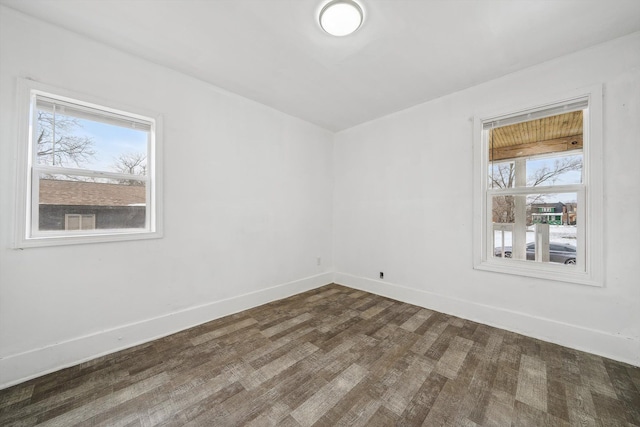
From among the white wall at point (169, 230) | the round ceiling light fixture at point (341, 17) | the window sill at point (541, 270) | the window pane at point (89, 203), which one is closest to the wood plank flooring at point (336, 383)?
the white wall at point (169, 230)

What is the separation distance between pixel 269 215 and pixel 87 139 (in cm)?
199

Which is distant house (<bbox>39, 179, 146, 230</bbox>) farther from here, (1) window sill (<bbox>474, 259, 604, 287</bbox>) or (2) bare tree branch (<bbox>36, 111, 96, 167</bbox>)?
(1) window sill (<bbox>474, 259, 604, 287</bbox>)

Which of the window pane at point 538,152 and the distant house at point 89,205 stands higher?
the window pane at point 538,152

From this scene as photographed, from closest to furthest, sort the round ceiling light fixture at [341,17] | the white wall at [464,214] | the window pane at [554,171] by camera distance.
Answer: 1. the round ceiling light fixture at [341,17]
2. the white wall at [464,214]
3. the window pane at [554,171]

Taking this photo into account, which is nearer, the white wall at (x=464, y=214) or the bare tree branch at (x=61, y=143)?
the bare tree branch at (x=61, y=143)

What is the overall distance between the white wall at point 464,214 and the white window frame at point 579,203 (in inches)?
2.3

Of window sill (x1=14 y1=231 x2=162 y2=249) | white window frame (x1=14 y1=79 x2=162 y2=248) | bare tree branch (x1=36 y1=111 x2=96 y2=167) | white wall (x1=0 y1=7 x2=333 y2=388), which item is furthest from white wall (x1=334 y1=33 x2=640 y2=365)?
bare tree branch (x1=36 y1=111 x2=96 y2=167)

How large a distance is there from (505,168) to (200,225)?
352cm

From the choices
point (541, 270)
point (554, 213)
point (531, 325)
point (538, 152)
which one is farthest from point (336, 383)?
point (538, 152)

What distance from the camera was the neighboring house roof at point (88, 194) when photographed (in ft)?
6.66

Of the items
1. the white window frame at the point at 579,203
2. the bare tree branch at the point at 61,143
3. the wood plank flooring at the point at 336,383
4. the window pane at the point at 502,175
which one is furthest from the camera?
the window pane at the point at 502,175

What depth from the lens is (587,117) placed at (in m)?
2.34

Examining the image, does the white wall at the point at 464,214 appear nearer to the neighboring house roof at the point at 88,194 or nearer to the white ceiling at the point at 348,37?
the white ceiling at the point at 348,37

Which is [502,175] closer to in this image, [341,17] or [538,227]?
[538,227]
